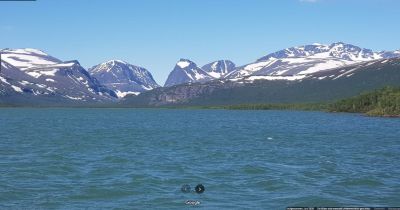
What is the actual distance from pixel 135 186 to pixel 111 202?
5.79 m

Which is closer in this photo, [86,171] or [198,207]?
[198,207]

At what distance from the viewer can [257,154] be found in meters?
67.1

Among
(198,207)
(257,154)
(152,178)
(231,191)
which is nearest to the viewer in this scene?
(198,207)

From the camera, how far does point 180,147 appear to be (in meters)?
77.8

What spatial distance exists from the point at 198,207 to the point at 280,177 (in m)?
14.3

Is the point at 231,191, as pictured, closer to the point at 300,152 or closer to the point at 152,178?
the point at 152,178

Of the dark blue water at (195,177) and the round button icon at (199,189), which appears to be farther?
the round button icon at (199,189)

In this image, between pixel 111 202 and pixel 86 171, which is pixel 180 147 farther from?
pixel 111 202

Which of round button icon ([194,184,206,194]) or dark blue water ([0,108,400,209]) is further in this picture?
round button icon ([194,184,206,194])

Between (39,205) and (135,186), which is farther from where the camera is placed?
(135,186)

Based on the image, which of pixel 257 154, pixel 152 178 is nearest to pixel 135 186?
pixel 152 178

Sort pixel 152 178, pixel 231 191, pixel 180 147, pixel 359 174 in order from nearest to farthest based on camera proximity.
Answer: pixel 231 191
pixel 152 178
pixel 359 174
pixel 180 147

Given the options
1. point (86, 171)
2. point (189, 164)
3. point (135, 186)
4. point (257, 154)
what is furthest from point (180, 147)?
point (135, 186)

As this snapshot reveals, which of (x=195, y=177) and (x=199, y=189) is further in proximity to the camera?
(x=195, y=177)
